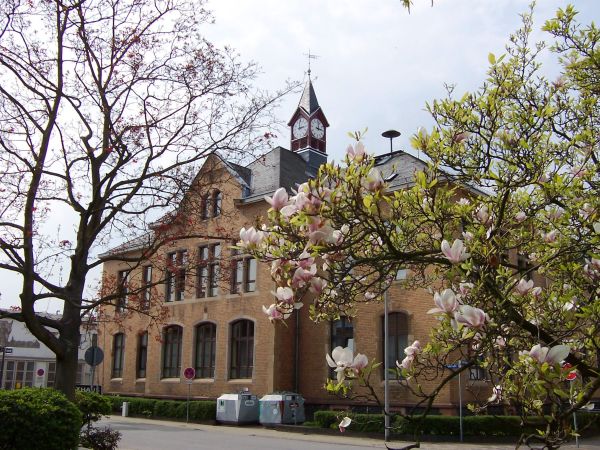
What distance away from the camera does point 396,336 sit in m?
25.6

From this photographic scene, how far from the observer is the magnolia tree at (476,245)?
324cm

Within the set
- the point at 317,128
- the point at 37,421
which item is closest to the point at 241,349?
the point at 317,128

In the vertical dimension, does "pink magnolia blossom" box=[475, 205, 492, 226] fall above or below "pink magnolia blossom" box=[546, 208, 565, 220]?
below

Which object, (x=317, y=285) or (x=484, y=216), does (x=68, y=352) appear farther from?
(x=484, y=216)

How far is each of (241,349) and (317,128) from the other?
53.2ft

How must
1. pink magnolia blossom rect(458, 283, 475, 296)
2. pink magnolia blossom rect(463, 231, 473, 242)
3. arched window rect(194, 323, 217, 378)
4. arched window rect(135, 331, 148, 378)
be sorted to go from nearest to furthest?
pink magnolia blossom rect(458, 283, 475, 296) → pink magnolia blossom rect(463, 231, 473, 242) → arched window rect(194, 323, 217, 378) → arched window rect(135, 331, 148, 378)

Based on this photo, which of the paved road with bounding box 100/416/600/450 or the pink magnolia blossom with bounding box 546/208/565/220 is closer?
the pink magnolia blossom with bounding box 546/208/565/220

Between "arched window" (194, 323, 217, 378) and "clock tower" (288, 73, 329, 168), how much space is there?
11.9m

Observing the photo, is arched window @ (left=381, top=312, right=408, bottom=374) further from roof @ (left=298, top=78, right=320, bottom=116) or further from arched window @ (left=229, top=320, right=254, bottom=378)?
roof @ (left=298, top=78, right=320, bottom=116)

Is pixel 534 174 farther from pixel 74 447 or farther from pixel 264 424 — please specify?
pixel 264 424

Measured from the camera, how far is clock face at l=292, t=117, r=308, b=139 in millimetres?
40000

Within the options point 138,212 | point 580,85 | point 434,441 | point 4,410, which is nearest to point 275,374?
point 434,441

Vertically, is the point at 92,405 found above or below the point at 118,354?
below

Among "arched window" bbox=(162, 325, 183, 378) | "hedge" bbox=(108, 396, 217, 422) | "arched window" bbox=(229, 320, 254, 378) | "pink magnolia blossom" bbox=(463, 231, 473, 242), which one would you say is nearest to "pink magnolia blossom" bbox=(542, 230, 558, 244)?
"pink magnolia blossom" bbox=(463, 231, 473, 242)
